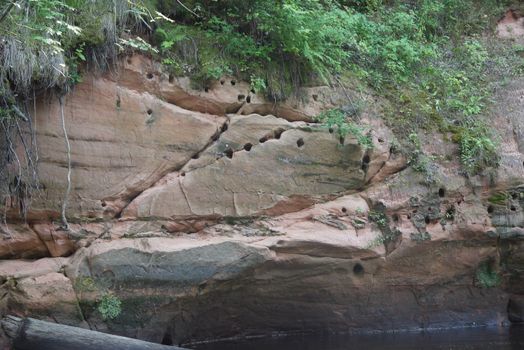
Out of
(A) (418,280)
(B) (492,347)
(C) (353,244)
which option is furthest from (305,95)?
(B) (492,347)

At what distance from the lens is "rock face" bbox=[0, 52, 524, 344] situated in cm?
924

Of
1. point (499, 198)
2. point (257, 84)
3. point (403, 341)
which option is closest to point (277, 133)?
point (257, 84)

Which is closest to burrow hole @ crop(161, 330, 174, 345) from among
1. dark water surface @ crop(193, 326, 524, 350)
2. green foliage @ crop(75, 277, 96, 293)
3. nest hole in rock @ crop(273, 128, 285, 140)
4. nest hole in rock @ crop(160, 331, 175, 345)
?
nest hole in rock @ crop(160, 331, 175, 345)

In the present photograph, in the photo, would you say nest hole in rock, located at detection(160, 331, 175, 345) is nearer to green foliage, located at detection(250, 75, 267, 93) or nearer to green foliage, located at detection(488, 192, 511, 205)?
green foliage, located at detection(250, 75, 267, 93)

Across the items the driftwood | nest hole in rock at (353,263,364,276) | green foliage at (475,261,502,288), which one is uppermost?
nest hole in rock at (353,263,364,276)

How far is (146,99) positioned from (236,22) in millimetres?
2085

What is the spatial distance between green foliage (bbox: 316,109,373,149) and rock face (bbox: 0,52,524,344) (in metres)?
0.13

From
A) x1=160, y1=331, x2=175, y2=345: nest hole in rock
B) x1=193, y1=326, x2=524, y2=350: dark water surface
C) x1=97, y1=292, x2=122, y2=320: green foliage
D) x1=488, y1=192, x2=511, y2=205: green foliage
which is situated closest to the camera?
x1=97, y1=292, x2=122, y2=320: green foliage

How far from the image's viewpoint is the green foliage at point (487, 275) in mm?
11258

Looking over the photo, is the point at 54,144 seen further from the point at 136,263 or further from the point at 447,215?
the point at 447,215

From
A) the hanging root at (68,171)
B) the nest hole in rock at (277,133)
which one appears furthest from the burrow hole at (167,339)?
the nest hole in rock at (277,133)

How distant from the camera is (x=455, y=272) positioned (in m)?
11.1

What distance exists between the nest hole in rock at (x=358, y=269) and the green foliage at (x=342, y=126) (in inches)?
71.3

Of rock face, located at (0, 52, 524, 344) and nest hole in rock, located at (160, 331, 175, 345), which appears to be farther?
nest hole in rock, located at (160, 331, 175, 345)
